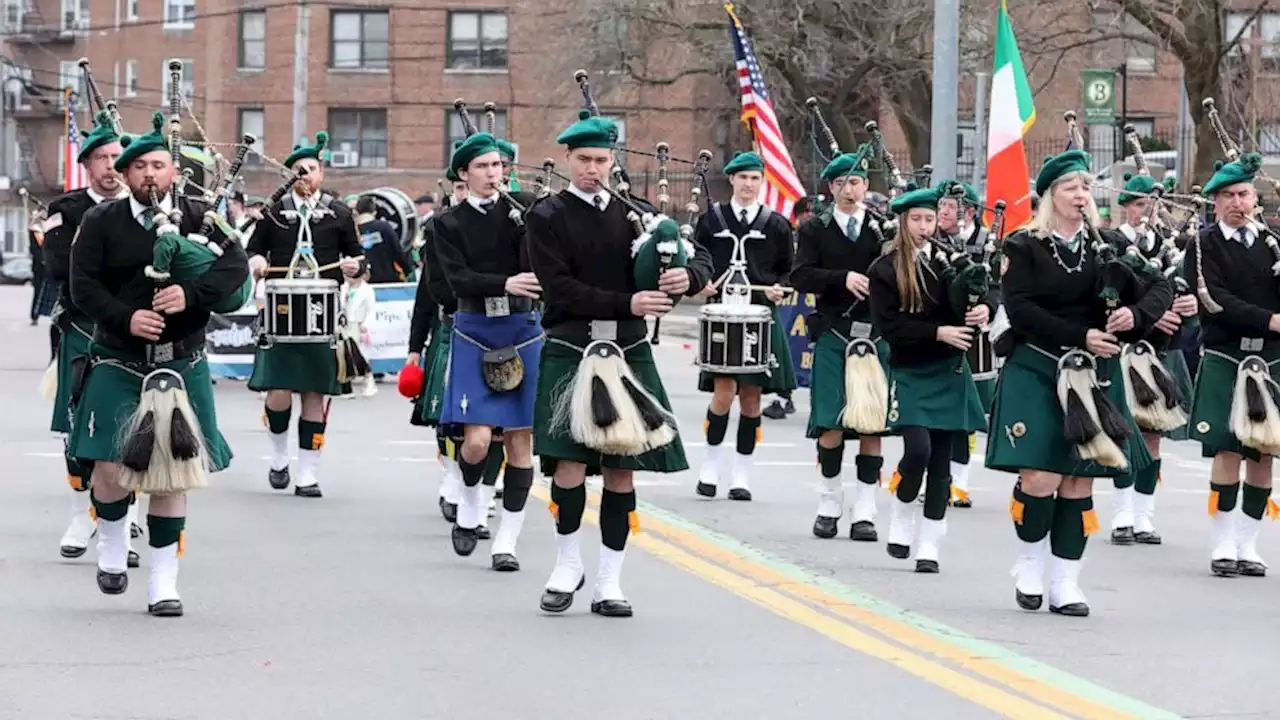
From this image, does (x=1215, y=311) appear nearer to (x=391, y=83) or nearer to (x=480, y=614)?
(x=480, y=614)

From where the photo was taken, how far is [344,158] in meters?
64.0

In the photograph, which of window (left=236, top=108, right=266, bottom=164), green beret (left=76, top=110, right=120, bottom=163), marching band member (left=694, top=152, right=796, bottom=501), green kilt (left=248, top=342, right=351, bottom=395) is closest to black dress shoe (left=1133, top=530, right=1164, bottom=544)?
marching band member (left=694, top=152, right=796, bottom=501)

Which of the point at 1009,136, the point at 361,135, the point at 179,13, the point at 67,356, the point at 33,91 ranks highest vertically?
the point at 179,13

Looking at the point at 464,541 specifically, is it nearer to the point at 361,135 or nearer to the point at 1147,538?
the point at 1147,538

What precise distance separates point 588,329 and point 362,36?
5496 centimetres

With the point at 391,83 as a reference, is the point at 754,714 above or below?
below

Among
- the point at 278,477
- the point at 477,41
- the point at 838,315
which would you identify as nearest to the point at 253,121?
the point at 477,41

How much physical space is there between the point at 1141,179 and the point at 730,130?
4415 centimetres

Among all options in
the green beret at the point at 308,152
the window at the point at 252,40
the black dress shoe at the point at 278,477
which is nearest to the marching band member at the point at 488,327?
the green beret at the point at 308,152

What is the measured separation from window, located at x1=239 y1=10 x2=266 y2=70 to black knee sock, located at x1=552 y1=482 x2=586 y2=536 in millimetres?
56568

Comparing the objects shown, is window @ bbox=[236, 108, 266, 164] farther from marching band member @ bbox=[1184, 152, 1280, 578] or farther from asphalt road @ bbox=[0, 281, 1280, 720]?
marching band member @ bbox=[1184, 152, 1280, 578]

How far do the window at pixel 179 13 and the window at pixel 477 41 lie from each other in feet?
44.1

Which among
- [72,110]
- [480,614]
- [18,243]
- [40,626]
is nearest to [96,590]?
[40,626]

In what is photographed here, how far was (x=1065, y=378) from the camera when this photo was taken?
9.91m
